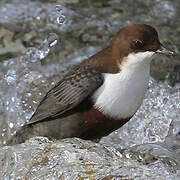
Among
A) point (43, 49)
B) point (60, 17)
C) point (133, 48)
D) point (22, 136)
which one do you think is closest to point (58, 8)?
point (60, 17)

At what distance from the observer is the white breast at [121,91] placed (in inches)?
157

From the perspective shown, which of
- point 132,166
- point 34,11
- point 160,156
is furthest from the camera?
point 34,11

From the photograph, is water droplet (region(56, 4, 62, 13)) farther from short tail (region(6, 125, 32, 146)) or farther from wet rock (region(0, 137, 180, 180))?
wet rock (region(0, 137, 180, 180))

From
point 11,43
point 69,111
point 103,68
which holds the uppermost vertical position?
point 103,68

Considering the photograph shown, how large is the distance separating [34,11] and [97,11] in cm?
67

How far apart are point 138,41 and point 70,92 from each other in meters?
0.57

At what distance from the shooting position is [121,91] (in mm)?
3982

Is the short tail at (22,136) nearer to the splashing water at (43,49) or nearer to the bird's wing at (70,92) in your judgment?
the bird's wing at (70,92)

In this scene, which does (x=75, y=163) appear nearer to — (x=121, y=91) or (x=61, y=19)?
(x=121, y=91)

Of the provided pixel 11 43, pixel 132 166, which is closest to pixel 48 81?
pixel 11 43

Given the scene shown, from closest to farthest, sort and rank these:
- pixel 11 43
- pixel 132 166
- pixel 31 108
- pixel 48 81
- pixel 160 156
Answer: pixel 132 166
pixel 160 156
pixel 31 108
pixel 48 81
pixel 11 43

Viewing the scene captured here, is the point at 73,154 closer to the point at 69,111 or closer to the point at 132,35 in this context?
the point at 69,111

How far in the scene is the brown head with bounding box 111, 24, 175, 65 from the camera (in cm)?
398

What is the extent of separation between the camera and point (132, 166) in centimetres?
356
